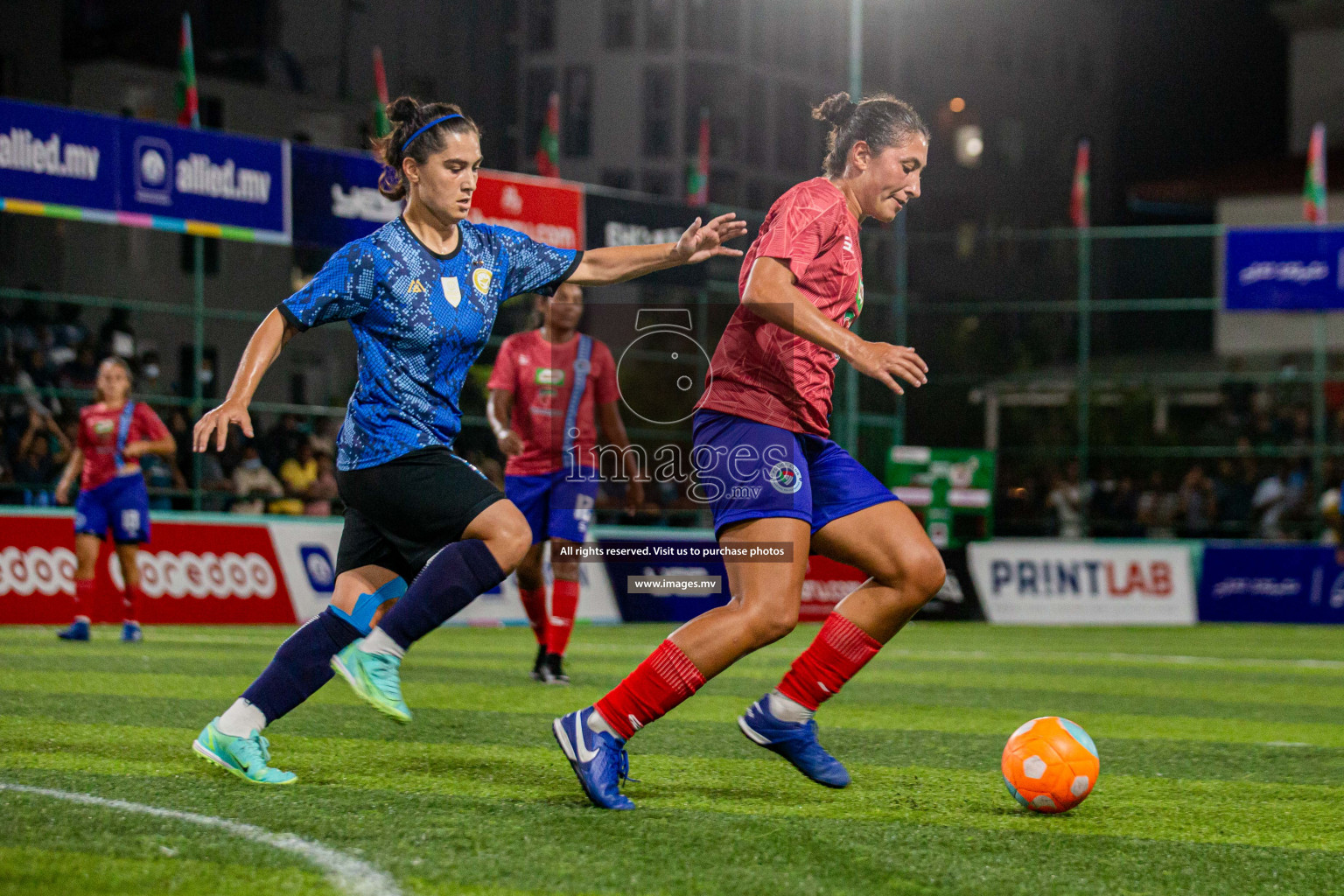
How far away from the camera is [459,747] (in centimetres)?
562

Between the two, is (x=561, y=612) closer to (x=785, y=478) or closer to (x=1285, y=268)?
(x=785, y=478)

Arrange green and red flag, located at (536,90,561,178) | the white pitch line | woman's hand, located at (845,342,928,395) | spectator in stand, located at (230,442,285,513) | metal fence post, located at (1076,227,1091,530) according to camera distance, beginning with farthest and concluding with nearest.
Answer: metal fence post, located at (1076,227,1091,530), green and red flag, located at (536,90,561,178), spectator in stand, located at (230,442,285,513), woman's hand, located at (845,342,928,395), the white pitch line

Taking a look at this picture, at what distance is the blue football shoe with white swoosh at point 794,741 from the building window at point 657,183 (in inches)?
1944

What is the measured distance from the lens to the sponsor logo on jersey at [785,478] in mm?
4316

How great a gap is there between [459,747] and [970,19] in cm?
5577

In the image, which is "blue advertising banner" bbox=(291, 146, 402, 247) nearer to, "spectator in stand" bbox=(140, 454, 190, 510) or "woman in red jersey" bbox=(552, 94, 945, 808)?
"spectator in stand" bbox=(140, 454, 190, 510)

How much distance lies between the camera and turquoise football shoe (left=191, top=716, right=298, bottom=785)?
4477 millimetres

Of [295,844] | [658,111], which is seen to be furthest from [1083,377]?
[658,111]

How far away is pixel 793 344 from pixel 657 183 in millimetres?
50233

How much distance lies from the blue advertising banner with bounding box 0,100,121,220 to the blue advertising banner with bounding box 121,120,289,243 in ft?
0.52

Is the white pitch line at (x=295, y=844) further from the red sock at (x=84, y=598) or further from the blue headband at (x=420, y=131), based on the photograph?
the red sock at (x=84, y=598)

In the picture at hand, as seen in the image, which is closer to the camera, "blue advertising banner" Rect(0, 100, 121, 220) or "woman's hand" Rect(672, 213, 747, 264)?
"woman's hand" Rect(672, 213, 747, 264)

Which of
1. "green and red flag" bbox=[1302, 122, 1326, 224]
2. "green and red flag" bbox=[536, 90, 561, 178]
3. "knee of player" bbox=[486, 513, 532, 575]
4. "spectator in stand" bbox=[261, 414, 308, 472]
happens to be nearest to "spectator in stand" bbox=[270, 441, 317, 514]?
"spectator in stand" bbox=[261, 414, 308, 472]

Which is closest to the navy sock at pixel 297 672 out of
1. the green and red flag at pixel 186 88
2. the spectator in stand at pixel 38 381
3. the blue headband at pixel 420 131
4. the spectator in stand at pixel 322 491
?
the blue headband at pixel 420 131
